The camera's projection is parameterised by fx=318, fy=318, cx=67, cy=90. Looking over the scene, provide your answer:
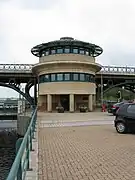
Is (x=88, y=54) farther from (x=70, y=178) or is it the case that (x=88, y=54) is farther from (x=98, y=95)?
(x=70, y=178)

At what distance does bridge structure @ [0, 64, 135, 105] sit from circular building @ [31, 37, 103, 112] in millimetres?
10161

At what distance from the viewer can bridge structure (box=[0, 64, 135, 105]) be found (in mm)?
55625

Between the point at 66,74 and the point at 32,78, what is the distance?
51.2ft

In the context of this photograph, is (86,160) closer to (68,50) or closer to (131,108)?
(131,108)

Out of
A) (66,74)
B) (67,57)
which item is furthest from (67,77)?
(67,57)

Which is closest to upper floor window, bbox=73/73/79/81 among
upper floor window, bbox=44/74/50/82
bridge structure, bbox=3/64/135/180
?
upper floor window, bbox=44/74/50/82

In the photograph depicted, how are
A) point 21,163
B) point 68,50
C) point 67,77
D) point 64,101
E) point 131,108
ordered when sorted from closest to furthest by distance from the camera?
point 21,163
point 131,108
point 67,77
point 68,50
point 64,101

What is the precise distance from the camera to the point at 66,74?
141 ft

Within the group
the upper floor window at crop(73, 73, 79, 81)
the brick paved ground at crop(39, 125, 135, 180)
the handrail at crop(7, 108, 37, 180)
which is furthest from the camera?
the upper floor window at crop(73, 73, 79, 81)

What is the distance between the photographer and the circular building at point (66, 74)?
141ft

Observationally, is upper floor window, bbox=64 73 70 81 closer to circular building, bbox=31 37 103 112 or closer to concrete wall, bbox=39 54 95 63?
circular building, bbox=31 37 103 112

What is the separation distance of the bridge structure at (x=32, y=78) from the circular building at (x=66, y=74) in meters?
10.2

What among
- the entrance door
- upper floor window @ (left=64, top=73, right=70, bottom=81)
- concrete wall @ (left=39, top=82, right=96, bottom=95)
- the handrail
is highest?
upper floor window @ (left=64, top=73, right=70, bottom=81)

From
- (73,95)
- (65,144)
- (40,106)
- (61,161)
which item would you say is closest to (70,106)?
(73,95)
